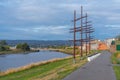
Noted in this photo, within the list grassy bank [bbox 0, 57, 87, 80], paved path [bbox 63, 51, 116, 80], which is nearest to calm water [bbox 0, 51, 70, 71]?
grassy bank [bbox 0, 57, 87, 80]

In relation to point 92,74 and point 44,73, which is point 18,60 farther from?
point 92,74

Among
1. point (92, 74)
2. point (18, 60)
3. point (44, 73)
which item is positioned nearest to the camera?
point (92, 74)

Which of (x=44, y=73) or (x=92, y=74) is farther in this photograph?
(x=44, y=73)

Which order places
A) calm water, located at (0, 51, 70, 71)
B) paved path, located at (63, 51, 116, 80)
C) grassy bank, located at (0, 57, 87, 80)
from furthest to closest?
1. calm water, located at (0, 51, 70, 71)
2. grassy bank, located at (0, 57, 87, 80)
3. paved path, located at (63, 51, 116, 80)

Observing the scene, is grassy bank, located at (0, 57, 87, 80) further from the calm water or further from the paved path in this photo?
the calm water

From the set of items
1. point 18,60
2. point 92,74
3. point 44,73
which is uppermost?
point 92,74

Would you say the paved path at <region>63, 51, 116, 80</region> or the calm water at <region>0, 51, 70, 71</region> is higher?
the paved path at <region>63, 51, 116, 80</region>

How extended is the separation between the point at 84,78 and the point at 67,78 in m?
0.99

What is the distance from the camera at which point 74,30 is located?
41.0 meters

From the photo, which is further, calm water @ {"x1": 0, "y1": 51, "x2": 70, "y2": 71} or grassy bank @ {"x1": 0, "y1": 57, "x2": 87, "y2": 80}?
calm water @ {"x1": 0, "y1": 51, "x2": 70, "y2": 71}

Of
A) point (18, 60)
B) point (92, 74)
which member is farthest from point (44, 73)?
point (18, 60)

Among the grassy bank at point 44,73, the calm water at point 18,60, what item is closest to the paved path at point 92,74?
the grassy bank at point 44,73

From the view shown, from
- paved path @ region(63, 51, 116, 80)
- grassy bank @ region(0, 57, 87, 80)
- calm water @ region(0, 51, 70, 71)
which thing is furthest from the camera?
calm water @ region(0, 51, 70, 71)

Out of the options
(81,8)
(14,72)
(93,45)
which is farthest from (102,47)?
(14,72)
